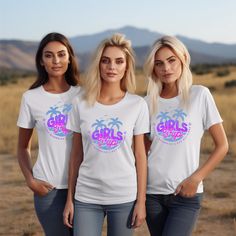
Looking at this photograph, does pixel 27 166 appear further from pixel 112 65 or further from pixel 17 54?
pixel 17 54

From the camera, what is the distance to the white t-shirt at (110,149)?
9.13ft

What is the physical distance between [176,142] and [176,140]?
0.04ft

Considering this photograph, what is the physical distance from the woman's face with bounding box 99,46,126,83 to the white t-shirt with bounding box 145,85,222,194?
30 centimetres

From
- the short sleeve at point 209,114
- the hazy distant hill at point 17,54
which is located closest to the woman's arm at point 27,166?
the short sleeve at point 209,114

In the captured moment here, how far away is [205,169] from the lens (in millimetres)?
2891

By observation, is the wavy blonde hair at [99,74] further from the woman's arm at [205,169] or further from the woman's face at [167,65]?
the woman's arm at [205,169]

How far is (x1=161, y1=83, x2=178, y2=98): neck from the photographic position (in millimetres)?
3001

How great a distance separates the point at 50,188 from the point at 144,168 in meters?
0.55

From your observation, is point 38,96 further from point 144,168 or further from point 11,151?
point 11,151

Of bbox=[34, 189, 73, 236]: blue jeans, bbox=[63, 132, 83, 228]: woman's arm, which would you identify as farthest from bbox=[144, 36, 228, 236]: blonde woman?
bbox=[34, 189, 73, 236]: blue jeans

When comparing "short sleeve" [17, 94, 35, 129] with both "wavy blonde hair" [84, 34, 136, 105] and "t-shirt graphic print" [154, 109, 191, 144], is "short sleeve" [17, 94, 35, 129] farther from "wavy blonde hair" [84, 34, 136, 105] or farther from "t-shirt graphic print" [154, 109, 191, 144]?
"t-shirt graphic print" [154, 109, 191, 144]

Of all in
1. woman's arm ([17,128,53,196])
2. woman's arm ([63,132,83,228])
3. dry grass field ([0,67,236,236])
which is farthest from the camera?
dry grass field ([0,67,236,236])

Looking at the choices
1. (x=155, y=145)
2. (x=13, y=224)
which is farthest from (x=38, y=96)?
(x=13, y=224)

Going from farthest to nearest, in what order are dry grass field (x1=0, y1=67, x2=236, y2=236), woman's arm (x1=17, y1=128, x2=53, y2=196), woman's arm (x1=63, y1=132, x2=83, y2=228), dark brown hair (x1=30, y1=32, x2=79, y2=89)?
1. dry grass field (x1=0, y1=67, x2=236, y2=236)
2. dark brown hair (x1=30, y1=32, x2=79, y2=89)
3. woman's arm (x1=17, y1=128, x2=53, y2=196)
4. woman's arm (x1=63, y1=132, x2=83, y2=228)
